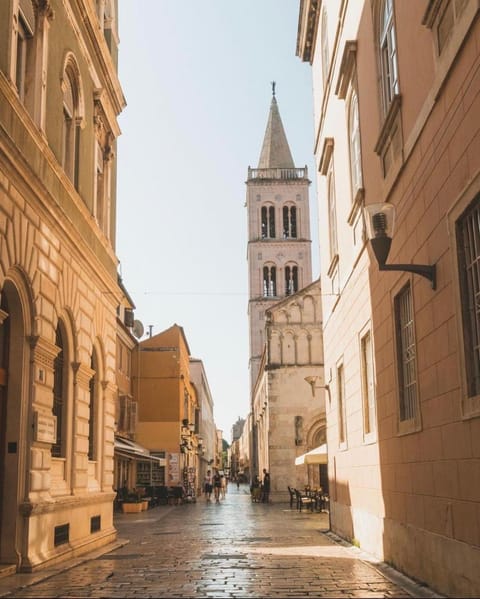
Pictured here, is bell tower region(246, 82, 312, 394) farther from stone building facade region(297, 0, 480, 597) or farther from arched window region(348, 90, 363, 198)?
arched window region(348, 90, 363, 198)

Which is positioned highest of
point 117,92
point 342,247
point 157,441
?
point 117,92

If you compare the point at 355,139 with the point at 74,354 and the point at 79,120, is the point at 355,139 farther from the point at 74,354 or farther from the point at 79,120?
the point at 74,354

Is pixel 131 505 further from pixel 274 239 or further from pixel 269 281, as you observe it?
pixel 274 239

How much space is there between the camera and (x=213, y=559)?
Answer: 13188mm

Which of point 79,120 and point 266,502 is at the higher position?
point 79,120

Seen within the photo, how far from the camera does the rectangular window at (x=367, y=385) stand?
45.1 ft

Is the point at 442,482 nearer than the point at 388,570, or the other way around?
the point at 442,482

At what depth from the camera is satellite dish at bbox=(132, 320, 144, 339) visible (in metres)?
36.1

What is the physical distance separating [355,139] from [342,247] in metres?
2.63

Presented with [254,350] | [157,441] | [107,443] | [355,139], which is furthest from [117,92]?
[254,350]

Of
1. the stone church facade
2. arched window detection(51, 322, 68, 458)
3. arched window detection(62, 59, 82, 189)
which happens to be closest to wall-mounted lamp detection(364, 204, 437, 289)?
arched window detection(51, 322, 68, 458)

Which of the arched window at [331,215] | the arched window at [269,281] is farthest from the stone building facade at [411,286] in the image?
the arched window at [269,281]

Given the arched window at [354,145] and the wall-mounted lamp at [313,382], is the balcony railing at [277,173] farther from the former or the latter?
the arched window at [354,145]

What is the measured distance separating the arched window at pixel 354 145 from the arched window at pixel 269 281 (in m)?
61.9
